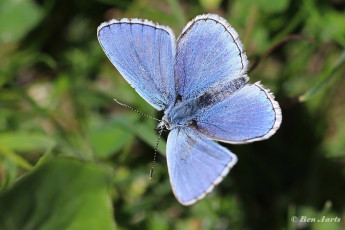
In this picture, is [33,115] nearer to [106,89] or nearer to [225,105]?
[106,89]

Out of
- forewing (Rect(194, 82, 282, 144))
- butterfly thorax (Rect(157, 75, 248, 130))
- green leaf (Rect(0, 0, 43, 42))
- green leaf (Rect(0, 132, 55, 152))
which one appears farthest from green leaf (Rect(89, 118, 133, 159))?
green leaf (Rect(0, 0, 43, 42))

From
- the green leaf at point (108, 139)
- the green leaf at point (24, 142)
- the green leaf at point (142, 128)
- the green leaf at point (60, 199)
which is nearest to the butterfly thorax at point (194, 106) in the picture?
the green leaf at point (142, 128)

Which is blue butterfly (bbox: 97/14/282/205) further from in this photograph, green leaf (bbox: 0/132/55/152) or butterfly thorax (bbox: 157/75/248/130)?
green leaf (bbox: 0/132/55/152)

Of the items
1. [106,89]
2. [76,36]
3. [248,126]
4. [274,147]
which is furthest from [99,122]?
[248,126]

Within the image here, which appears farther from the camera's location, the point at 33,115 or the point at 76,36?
the point at 76,36

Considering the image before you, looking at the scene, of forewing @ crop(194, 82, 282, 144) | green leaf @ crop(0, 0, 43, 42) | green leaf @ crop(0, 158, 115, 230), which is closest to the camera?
green leaf @ crop(0, 158, 115, 230)

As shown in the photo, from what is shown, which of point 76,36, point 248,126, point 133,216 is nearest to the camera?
point 248,126

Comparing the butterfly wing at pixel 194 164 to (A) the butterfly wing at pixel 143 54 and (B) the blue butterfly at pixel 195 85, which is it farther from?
(A) the butterfly wing at pixel 143 54
